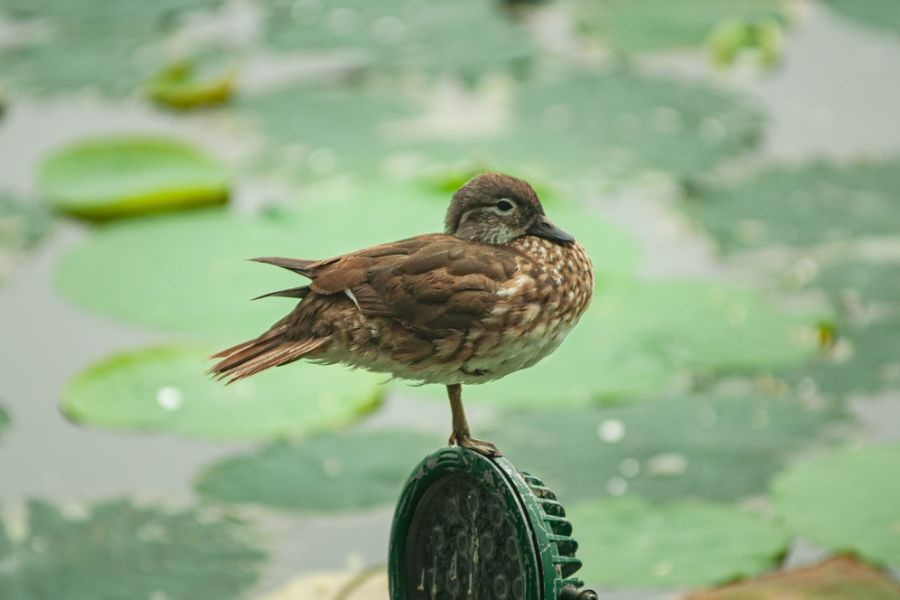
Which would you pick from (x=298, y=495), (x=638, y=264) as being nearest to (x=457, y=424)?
(x=298, y=495)

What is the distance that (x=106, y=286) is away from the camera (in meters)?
5.75

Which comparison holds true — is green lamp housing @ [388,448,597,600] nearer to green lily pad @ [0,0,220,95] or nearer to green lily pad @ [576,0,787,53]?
green lily pad @ [0,0,220,95]

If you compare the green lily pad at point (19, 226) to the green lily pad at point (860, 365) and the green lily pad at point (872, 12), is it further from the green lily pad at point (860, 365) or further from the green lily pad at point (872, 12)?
the green lily pad at point (872, 12)

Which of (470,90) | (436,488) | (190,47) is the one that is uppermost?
(190,47)

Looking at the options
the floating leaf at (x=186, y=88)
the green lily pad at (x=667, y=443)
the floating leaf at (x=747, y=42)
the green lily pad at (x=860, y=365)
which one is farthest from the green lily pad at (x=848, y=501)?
the floating leaf at (x=186, y=88)

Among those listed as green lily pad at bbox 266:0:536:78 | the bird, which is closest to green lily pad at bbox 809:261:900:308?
green lily pad at bbox 266:0:536:78

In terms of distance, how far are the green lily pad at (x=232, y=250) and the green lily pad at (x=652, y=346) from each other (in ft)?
1.06

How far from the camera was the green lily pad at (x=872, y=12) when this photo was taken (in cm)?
769

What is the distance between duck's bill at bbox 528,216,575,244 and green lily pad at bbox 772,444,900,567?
1629mm

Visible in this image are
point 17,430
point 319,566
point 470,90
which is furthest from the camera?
point 470,90

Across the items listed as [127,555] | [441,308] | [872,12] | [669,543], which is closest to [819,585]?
[669,543]

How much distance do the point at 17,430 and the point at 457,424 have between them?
7.85 ft

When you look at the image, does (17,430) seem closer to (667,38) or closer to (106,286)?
(106,286)

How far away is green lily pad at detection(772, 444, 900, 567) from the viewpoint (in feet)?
14.0
